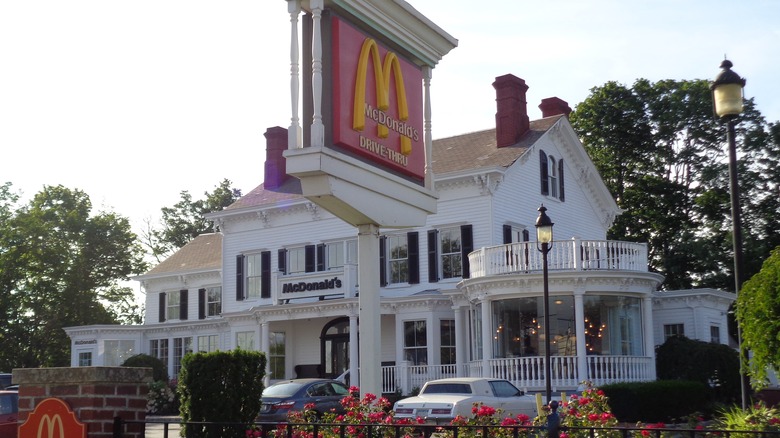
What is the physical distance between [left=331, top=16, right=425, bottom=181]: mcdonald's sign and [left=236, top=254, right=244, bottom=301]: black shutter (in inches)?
1121

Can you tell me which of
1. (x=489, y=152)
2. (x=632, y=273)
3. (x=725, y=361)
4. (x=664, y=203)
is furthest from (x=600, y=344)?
(x=664, y=203)

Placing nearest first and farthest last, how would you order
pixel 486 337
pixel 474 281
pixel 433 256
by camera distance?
pixel 486 337
pixel 474 281
pixel 433 256

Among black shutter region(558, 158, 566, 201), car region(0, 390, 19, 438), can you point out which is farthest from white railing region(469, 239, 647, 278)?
car region(0, 390, 19, 438)

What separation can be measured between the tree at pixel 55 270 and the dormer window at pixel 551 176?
33.0 m

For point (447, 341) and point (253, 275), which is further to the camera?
point (253, 275)

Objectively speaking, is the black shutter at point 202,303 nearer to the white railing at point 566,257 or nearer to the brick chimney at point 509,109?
the brick chimney at point 509,109

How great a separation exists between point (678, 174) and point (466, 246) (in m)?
21.4

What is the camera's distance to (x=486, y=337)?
92.6 feet

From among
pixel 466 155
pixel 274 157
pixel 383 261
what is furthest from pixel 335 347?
pixel 274 157

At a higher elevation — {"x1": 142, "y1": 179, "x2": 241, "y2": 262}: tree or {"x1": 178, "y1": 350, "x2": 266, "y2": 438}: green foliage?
{"x1": 142, "y1": 179, "x2": 241, "y2": 262}: tree

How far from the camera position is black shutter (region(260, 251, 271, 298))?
1492 inches

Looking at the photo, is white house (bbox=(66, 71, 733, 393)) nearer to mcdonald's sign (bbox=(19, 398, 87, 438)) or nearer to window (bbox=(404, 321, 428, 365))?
window (bbox=(404, 321, 428, 365))

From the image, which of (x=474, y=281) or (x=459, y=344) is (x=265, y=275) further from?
(x=474, y=281)

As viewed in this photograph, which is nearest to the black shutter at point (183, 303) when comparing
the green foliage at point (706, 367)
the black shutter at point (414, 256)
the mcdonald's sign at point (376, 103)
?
the black shutter at point (414, 256)
